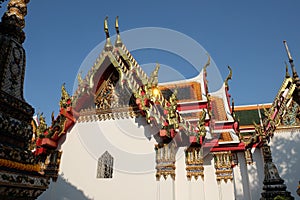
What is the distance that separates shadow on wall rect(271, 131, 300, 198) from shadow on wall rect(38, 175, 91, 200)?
660 centimetres

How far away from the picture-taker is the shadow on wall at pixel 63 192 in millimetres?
7177

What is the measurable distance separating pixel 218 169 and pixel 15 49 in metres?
6.20

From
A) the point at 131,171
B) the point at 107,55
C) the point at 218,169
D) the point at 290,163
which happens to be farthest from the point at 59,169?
the point at 290,163

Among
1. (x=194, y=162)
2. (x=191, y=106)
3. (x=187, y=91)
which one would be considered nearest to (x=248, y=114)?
(x=187, y=91)

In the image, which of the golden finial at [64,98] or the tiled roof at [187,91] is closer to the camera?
the golden finial at [64,98]

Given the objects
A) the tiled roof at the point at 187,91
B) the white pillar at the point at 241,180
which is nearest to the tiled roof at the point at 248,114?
Answer: the tiled roof at the point at 187,91

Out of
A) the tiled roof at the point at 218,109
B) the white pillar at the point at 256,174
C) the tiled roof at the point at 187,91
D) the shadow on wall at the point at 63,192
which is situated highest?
the tiled roof at the point at 187,91

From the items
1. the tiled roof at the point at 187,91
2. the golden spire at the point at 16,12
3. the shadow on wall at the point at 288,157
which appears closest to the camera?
the golden spire at the point at 16,12

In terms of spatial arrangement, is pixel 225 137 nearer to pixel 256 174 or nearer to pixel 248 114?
pixel 256 174

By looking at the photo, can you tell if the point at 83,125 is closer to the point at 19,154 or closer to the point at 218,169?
the point at 218,169

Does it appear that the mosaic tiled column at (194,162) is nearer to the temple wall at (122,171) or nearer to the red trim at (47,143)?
the temple wall at (122,171)

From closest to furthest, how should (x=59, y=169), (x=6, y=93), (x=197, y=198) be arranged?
(x=6, y=93) → (x=197, y=198) → (x=59, y=169)

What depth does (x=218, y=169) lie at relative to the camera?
6875 mm

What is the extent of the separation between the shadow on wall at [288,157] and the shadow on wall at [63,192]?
260 inches
